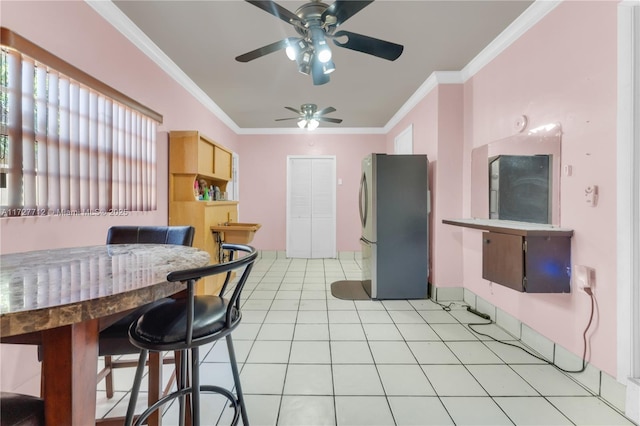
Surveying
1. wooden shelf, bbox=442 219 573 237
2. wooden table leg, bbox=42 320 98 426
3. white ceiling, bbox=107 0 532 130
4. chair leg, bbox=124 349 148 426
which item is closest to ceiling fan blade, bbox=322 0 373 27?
white ceiling, bbox=107 0 532 130

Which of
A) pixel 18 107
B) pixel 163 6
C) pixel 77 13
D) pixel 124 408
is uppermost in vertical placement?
pixel 163 6

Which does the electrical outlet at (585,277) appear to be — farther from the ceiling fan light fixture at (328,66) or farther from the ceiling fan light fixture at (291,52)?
the ceiling fan light fixture at (291,52)

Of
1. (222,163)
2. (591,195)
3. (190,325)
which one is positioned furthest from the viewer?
(222,163)

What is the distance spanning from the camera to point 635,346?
1.56 meters

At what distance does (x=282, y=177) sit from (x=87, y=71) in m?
3.96

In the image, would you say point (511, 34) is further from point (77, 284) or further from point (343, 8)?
point (77, 284)

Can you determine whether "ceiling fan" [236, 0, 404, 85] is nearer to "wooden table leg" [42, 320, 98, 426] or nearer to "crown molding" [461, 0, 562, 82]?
"crown molding" [461, 0, 562, 82]

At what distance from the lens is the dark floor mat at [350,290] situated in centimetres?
352

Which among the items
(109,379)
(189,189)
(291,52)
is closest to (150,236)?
(109,379)

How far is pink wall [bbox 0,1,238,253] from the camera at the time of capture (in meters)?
1.57

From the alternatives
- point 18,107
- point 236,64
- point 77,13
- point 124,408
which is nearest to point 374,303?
point 124,408

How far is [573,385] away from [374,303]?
180 cm

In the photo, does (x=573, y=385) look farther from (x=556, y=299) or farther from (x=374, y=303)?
(x=374, y=303)

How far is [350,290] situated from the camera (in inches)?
149
